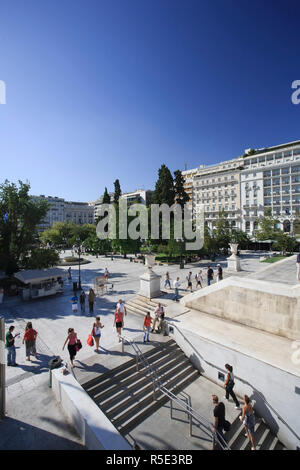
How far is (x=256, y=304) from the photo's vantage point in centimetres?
925

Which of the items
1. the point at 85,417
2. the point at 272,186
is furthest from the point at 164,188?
the point at 85,417

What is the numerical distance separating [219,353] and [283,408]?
219cm

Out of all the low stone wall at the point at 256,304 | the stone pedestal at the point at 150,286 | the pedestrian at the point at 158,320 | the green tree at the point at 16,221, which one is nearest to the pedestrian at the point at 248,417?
the low stone wall at the point at 256,304

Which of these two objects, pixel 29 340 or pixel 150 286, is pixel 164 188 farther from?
pixel 29 340

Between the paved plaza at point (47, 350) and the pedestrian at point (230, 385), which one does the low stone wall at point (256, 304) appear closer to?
the paved plaza at point (47, 350)

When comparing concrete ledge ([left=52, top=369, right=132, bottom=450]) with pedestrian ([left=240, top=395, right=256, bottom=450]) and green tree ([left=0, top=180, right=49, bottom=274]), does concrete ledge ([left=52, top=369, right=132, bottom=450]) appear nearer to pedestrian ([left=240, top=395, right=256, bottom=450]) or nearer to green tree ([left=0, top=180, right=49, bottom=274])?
pedestrian ([left=240, top=395, right=256, bottom=450])

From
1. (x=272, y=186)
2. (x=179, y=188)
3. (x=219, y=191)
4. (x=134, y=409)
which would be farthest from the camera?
(x=219, y=191)

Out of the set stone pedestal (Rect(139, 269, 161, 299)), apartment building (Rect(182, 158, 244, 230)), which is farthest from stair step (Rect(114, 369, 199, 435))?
apartment building (Rect(182, 158, 244, 230))

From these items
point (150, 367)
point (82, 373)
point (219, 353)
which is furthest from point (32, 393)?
point (219, 353)

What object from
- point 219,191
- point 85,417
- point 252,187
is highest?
point 219,191

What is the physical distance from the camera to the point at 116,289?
58.1 feet

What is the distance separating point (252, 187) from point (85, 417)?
63.8 metres

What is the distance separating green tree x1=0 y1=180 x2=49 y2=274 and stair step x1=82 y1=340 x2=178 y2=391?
54.9 feet

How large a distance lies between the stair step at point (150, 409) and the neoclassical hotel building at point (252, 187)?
157ft
